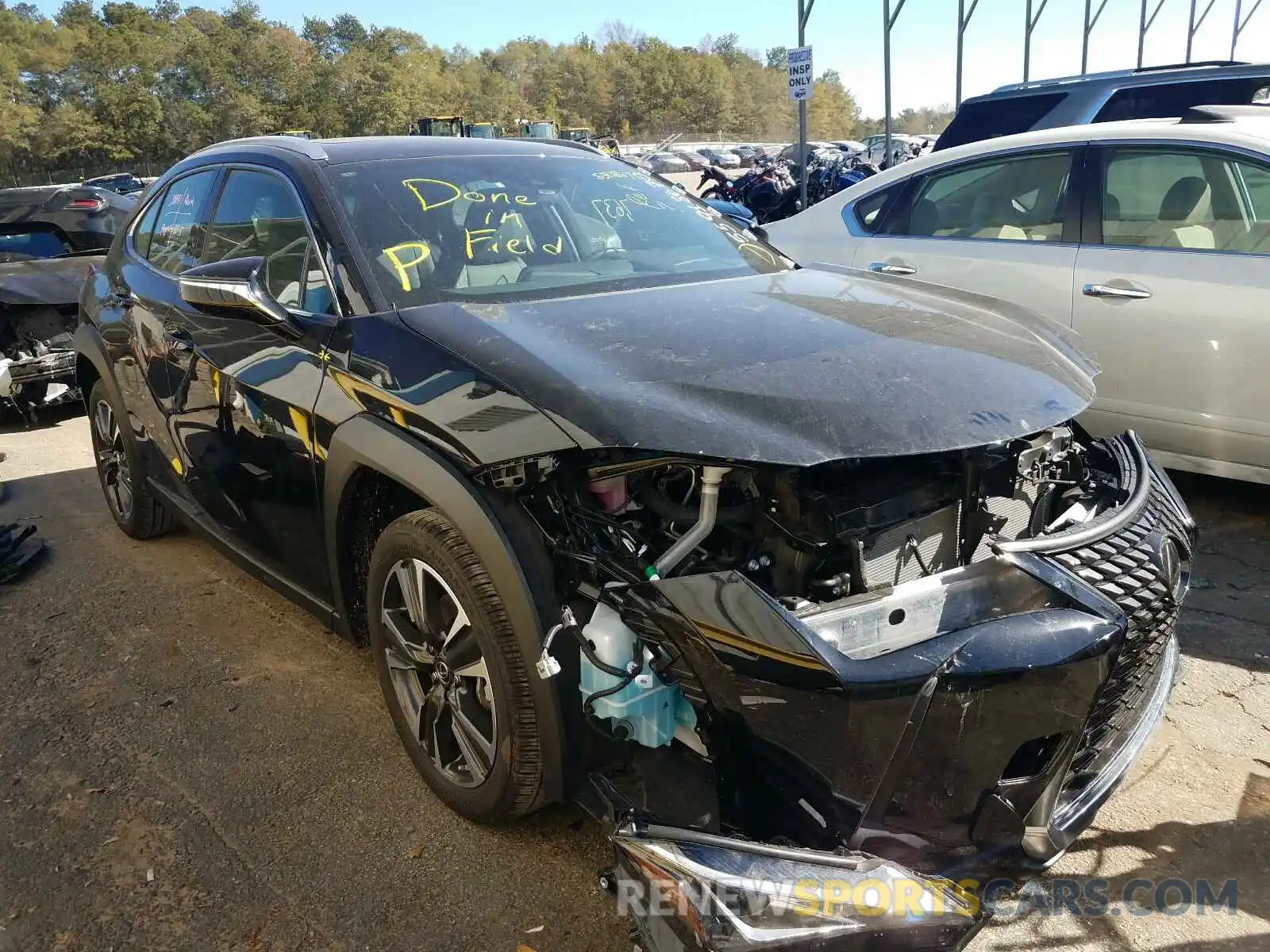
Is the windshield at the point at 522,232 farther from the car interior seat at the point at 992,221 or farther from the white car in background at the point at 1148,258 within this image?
the car interior seat at the point at 992,221

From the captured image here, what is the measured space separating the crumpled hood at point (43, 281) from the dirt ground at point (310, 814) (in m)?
4.11

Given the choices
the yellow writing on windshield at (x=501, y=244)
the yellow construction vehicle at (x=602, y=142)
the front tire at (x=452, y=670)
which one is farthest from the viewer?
the yellow construction vehicle at (x=602, y=142)

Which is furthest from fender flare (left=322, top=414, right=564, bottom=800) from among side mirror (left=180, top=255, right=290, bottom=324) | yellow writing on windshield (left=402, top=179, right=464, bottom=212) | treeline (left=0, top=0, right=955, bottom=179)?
treeline (left=0, top=0, right=955, bottom=179)

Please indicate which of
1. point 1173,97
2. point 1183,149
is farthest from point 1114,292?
point 1173,97

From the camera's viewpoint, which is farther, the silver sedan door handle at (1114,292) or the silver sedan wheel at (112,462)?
the silver sedan wheel at (112,462)

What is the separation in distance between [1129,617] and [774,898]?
866mm

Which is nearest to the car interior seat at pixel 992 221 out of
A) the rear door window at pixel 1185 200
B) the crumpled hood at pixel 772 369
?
the rear door window at pixel 1185 200

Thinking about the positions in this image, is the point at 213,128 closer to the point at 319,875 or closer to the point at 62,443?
the point at 62,443

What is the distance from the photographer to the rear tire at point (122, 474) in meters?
4.36

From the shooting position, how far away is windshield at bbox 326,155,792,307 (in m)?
2.81

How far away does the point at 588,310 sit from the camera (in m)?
2.62

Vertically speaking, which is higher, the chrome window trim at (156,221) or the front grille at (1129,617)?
the chrome window trim at (156,221)

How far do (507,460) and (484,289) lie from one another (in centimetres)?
88

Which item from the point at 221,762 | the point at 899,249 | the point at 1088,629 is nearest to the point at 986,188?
the point at 899,249
